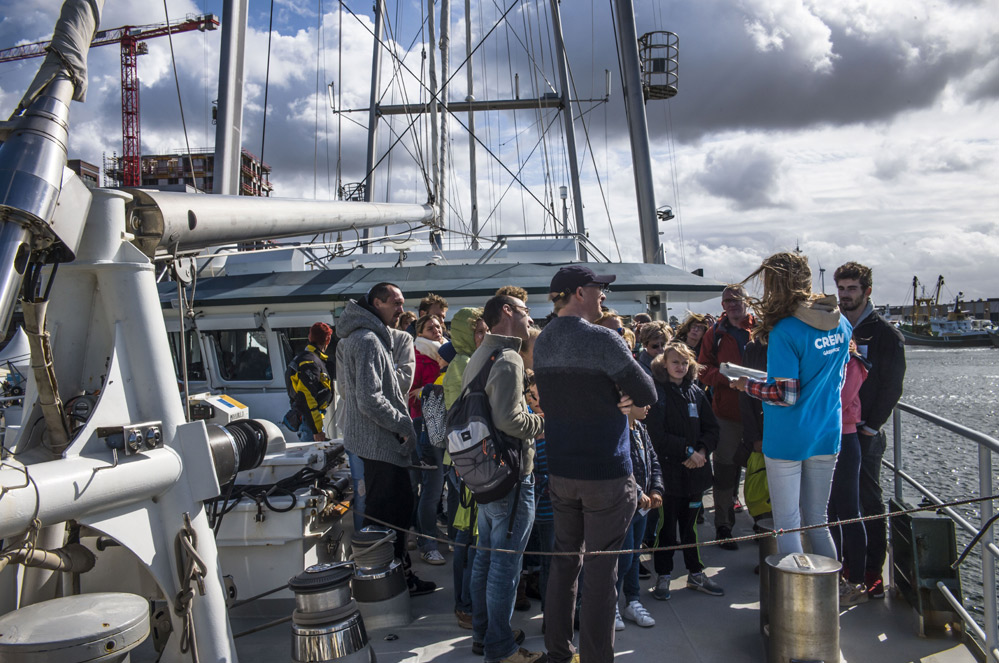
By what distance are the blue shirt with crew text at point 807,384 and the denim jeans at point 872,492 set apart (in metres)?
0.83

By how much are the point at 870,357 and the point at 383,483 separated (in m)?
2.86

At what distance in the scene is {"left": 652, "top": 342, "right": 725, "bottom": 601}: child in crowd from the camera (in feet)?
14.5

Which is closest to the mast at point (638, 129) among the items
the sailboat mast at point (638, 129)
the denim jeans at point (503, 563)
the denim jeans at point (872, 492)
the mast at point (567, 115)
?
the sailboat mast at point (638, 129)

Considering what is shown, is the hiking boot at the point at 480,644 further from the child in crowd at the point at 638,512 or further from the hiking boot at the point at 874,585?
the hiking boot at the point at 874,585

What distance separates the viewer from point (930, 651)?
359 centimetres

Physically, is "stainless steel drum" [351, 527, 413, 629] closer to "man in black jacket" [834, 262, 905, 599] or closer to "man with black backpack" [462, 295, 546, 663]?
"man with black backpack" [462, 295, 546, 663]

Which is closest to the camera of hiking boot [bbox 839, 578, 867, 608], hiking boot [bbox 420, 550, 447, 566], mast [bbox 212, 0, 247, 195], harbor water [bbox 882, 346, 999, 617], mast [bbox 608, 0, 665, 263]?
hiking boot [bbox 839, 578, 867, 608]

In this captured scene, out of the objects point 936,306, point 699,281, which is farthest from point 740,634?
point 936,306

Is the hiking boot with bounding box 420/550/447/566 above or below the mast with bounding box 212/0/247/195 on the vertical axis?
below

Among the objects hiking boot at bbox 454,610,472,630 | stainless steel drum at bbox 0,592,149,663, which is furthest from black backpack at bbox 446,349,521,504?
stainless steel drum at bbox 0,592,149,663

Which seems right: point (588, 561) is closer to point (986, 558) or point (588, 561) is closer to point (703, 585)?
point (703, 585)

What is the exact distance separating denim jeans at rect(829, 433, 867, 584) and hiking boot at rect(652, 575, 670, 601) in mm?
972

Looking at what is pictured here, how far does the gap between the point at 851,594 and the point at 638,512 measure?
1.28 m

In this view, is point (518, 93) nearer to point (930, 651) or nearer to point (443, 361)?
point (443, 361)
